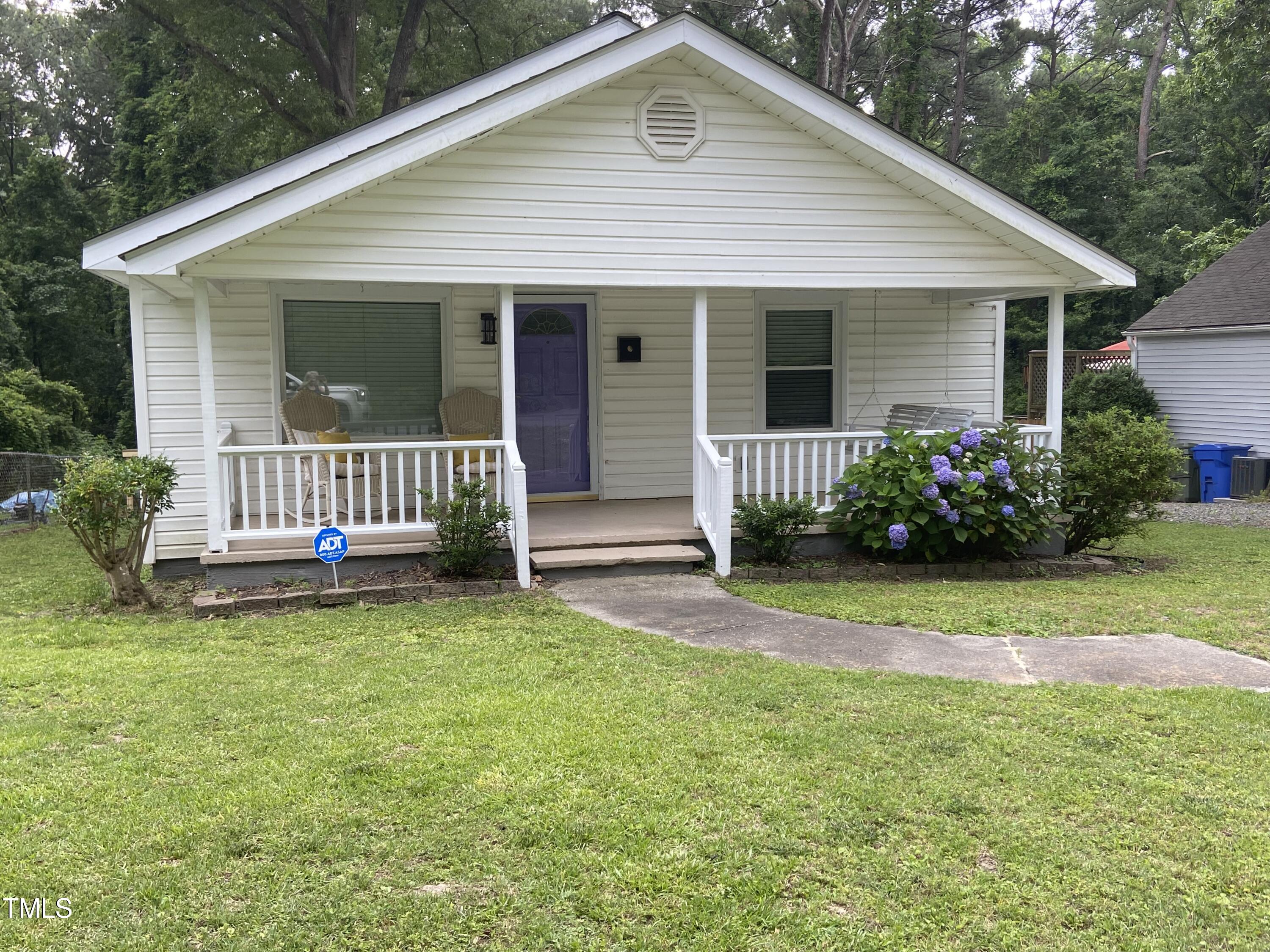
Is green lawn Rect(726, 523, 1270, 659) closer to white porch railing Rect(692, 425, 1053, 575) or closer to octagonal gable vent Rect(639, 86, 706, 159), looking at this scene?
white porch railing Rect(692, 425, 1053, 575)

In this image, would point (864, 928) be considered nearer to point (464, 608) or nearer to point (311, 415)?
point (464, 608)

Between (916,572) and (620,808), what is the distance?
5.14 m

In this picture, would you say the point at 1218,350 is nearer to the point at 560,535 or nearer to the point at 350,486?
the point at 560,535

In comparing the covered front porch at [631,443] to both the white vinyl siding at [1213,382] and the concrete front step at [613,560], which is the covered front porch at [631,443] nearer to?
the concrete front step at [613,560]

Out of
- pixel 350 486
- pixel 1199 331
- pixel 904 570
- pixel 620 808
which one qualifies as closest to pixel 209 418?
pixel 350 486

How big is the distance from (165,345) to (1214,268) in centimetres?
1960

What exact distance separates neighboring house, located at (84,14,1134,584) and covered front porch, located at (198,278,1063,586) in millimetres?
35

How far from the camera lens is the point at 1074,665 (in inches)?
216

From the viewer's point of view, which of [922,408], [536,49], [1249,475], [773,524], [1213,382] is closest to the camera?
[773,524]

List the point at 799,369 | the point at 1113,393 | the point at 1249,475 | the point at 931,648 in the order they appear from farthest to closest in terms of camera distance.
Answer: the point at 1113,393
the point at 1249,475
the point at 799,369
the point at 931,648

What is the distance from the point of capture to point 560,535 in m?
8.38

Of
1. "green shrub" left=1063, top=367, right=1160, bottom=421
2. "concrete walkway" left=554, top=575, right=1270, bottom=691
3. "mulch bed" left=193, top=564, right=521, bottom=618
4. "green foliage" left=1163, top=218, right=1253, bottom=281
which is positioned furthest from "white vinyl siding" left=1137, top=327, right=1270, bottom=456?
"mulch bed" left=193, top=564, right=521, bottom=618

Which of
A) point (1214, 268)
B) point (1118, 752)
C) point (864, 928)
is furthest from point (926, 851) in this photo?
point (1214, 268)

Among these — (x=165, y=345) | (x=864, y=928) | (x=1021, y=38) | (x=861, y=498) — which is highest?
(x=1021, y=38)
